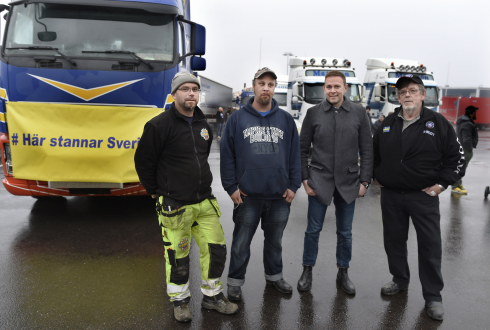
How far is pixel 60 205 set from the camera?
258 inches

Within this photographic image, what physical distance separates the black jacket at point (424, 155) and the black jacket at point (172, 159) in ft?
5.60

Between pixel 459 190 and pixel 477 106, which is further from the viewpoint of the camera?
pixel 477 106

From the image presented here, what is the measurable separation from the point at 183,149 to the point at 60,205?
4.34 meters

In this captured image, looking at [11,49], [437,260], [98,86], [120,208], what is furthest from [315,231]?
[11,49]

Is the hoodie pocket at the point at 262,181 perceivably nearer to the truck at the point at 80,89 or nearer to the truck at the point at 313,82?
the truck at the point at 80,89

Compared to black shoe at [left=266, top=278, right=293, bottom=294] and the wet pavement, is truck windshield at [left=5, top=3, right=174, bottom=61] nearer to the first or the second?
the wet pavement

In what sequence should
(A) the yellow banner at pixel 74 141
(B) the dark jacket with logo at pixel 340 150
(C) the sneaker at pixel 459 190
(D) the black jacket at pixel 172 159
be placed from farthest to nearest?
(C) the sneaker at pixel 459 190 < (A) the yellow banner at pixel 74 141 < (B) the dark jacket with logo at pixel 340 150 < (D) the black jacket at pixel 172 159

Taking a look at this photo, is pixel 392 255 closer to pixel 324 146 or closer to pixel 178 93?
pixel 324 146

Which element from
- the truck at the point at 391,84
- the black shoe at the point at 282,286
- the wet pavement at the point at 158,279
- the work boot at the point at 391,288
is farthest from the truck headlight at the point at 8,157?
the truck at the point at 391,84

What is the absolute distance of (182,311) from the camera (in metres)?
3.19

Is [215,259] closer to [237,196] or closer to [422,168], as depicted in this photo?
[237,196]

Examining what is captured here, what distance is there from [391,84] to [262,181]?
46.9ft

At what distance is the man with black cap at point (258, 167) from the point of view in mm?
3367

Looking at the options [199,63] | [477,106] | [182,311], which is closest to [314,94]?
[199,63]
